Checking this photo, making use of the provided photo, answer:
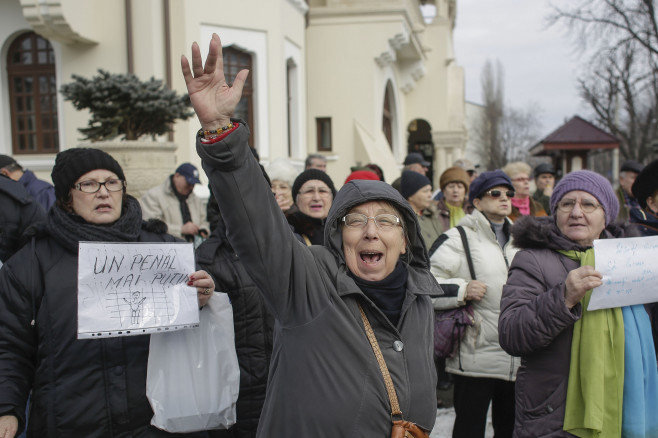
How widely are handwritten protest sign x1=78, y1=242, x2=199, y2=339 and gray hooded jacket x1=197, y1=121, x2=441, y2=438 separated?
3.14ft

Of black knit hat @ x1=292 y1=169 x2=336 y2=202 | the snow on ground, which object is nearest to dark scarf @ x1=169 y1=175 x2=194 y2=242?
black knit hat @ x1=292 y1=169 x2=336 y2=202

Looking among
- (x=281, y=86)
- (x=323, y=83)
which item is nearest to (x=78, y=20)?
(x=281, y=86)

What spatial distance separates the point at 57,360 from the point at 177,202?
438cm

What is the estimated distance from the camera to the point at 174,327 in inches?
111

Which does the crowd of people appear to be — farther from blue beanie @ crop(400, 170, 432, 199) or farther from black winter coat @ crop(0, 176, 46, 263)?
black winter coat @ crop(0, 176, 46, 263)

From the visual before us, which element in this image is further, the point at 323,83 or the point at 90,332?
the point at 323,83

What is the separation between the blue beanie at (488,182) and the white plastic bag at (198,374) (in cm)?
228

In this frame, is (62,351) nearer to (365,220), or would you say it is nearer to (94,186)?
(94,186)

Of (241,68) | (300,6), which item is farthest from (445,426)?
(300,6)

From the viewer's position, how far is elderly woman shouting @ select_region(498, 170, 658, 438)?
2643mm

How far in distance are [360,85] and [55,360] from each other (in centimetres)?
1540

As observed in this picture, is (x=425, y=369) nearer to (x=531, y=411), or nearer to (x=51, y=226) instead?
(x=531, y=411)

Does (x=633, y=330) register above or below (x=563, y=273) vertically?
below

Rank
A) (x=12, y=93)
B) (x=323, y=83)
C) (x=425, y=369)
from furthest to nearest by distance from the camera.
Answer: (x=323, y=83), (x=12, y=93), (x=425, y=369)
